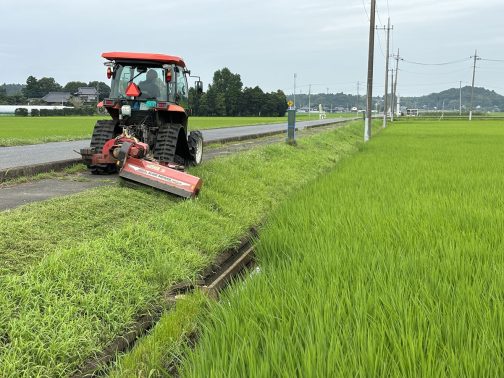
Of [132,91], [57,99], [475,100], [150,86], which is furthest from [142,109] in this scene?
[475,100]

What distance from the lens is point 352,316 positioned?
249 cm

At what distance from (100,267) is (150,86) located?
4.67 metres

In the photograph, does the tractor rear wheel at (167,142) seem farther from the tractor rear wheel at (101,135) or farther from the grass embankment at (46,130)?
the grass embankment at (46,130)

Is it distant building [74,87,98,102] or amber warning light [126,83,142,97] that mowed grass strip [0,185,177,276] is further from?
distant building [74,87,98,102]

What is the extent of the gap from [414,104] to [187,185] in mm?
160323

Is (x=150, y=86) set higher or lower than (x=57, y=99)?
lower

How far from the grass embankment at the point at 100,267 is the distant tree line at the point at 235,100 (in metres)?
62.7

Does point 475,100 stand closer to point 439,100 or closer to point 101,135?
point 439,100

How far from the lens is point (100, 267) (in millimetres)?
3500

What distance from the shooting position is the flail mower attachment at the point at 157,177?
5914mm

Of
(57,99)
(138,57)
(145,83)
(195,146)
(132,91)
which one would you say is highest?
(57,99)

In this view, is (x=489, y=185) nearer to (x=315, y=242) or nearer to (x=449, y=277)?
(x=315, y=242)

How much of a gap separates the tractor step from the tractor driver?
1.91 meters

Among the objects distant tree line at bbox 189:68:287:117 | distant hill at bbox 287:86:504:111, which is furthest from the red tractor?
distant hill at bbox 287:86:504:111
